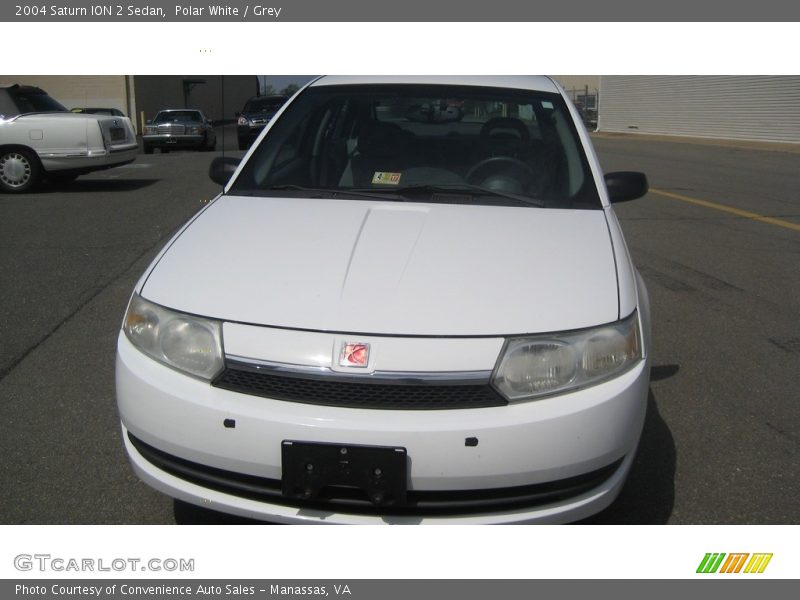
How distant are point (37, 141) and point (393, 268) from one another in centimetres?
1095

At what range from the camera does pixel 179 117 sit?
24203 millimetres

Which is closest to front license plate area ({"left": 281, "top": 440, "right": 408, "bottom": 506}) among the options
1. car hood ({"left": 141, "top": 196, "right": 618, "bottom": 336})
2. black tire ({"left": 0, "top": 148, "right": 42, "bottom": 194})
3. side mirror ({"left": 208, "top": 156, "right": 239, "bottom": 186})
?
car hood ({"left": 141, "top": 196, "right": 618, "bottom": 336})

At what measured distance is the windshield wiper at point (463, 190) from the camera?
3.58 metres

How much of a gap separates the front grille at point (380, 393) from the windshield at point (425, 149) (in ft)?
4.32

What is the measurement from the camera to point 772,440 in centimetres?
372

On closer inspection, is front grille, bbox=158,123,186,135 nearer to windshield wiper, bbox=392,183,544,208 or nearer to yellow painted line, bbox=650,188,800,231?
yellow painted line, bbox=650,188,800,231

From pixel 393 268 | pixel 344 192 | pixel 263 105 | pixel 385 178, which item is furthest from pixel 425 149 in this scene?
pixel 263 105

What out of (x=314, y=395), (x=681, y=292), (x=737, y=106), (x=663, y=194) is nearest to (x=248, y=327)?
(x=314, y=395)

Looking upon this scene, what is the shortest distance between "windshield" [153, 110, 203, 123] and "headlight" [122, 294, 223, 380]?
22.4 metres

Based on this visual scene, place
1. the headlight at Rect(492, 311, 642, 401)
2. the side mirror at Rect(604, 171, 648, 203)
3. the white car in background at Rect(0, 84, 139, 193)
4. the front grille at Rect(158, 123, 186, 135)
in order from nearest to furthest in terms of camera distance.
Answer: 1. the headlight at Rect(492, 311, 642, 401)
2. the side mirror at Rect(604, 171, 648, 203)
3. the white car in background at Rect(0, 84, 139, 193)
4. the front grille at Rect(158, 123, 186, 135)

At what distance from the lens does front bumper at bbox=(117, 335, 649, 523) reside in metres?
2.34

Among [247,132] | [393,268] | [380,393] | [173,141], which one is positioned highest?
[393,268]

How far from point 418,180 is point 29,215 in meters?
7.79

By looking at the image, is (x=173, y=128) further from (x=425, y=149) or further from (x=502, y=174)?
(x=502, y=174)
